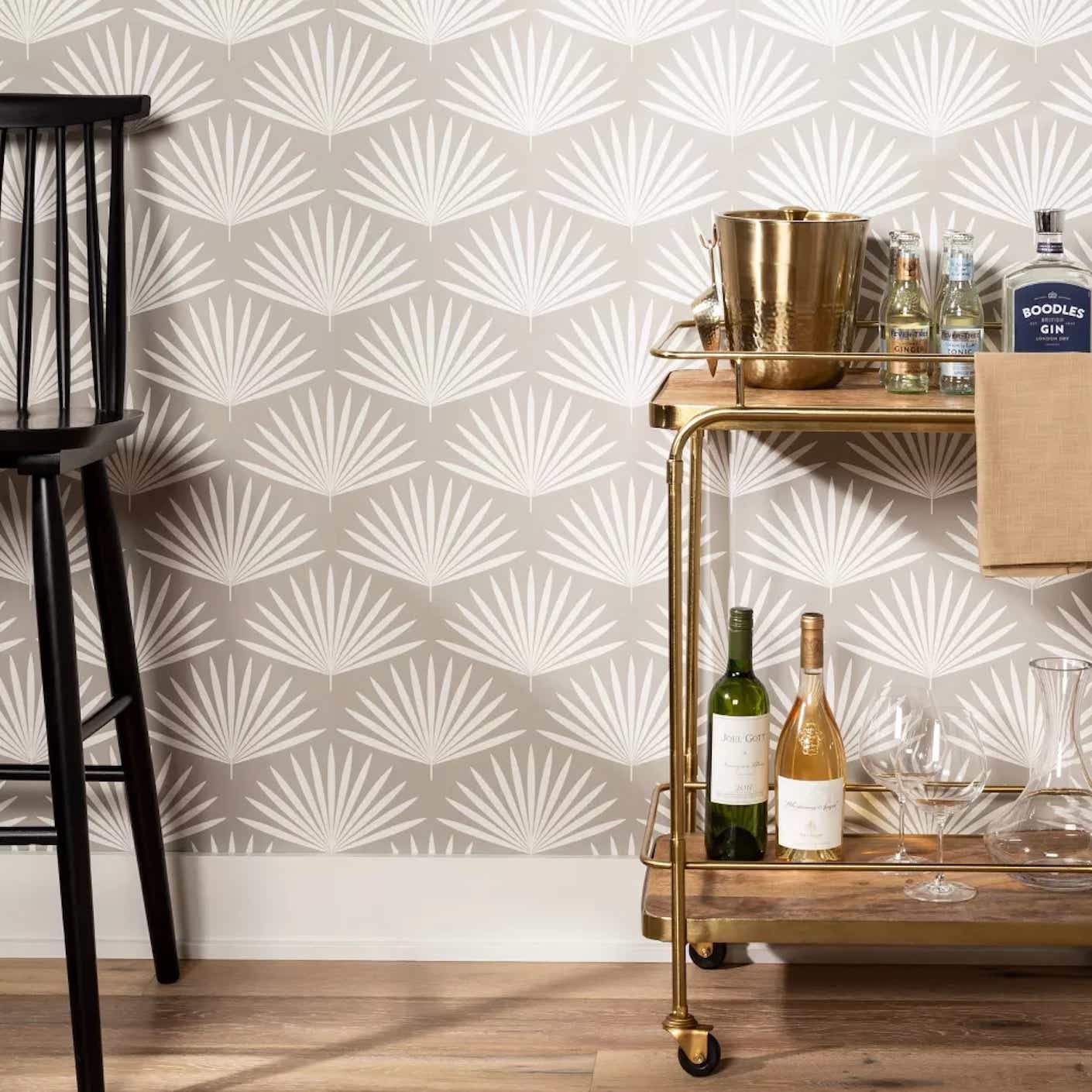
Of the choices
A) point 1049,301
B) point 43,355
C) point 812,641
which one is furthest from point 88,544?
point 1049,301

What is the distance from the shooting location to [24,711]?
1761mm

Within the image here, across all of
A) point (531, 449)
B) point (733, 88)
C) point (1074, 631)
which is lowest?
point (1074, 631)

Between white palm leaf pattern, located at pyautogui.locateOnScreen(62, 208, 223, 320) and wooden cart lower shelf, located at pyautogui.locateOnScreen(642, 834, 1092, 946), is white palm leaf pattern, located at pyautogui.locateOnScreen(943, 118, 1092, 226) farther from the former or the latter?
white palm leaf pattern, located at pyautogui.locateOnScreen(62, 208, 223, 320)

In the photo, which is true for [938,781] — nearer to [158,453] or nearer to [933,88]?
[933,88]

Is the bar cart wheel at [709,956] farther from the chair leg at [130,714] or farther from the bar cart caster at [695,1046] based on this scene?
the chair leg at [130,714]

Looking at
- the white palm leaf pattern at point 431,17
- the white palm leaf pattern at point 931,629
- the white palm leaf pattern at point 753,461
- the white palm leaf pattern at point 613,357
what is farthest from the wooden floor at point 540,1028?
the white palm leaf pattern at point 431,17

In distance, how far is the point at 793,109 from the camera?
5.21 ft

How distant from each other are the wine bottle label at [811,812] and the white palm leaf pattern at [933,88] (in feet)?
2.51

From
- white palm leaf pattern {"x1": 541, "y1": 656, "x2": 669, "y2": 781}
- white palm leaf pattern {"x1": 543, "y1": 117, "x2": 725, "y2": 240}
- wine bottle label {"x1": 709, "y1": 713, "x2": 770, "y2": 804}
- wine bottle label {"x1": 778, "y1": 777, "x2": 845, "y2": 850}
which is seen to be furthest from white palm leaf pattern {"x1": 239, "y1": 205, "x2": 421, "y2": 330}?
wine bottle label {"x1": 778, "y1": 777, "x2": 845, "y2": 850}

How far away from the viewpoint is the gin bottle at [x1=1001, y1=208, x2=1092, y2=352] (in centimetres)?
140

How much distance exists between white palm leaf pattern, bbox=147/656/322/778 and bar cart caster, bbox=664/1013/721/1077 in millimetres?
593

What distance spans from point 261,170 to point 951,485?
93cm

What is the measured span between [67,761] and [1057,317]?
112 centimetres

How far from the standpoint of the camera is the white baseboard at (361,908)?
1734mm
